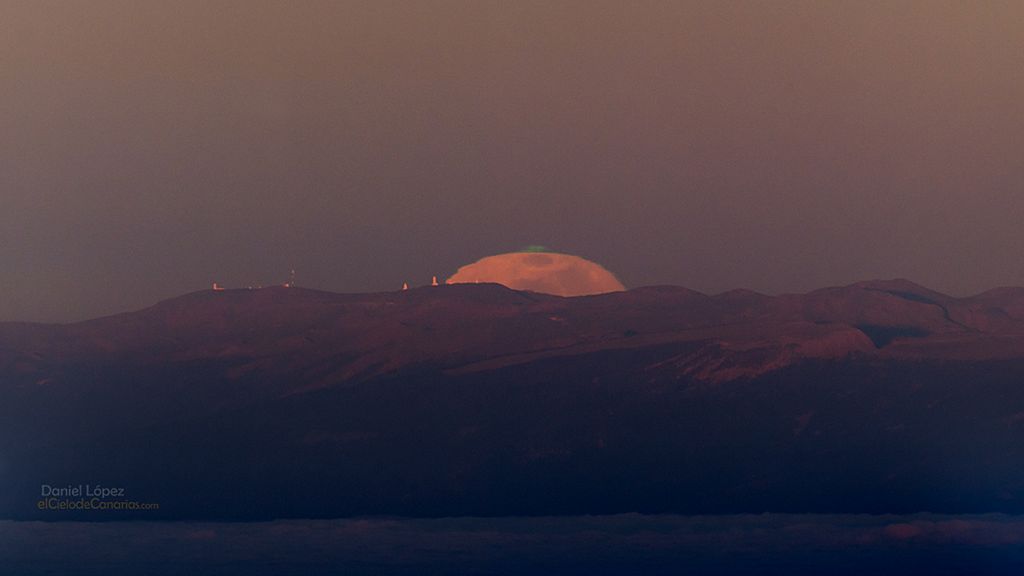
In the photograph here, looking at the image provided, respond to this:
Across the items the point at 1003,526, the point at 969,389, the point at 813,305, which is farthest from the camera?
the point at 813,305

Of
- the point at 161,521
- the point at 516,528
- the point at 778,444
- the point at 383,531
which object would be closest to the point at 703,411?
the point at 778,444

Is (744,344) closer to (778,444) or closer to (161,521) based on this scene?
(778,444)

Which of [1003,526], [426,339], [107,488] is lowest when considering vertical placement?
[1003,526]

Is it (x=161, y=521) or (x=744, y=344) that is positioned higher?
(x=744, y=344)

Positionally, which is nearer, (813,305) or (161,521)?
(161,521)

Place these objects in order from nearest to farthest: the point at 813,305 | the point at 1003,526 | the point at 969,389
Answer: the point at 1003,526 → the point at 969,389 → the point at 813,305

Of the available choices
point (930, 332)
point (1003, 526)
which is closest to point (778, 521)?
point (1003, 526)
